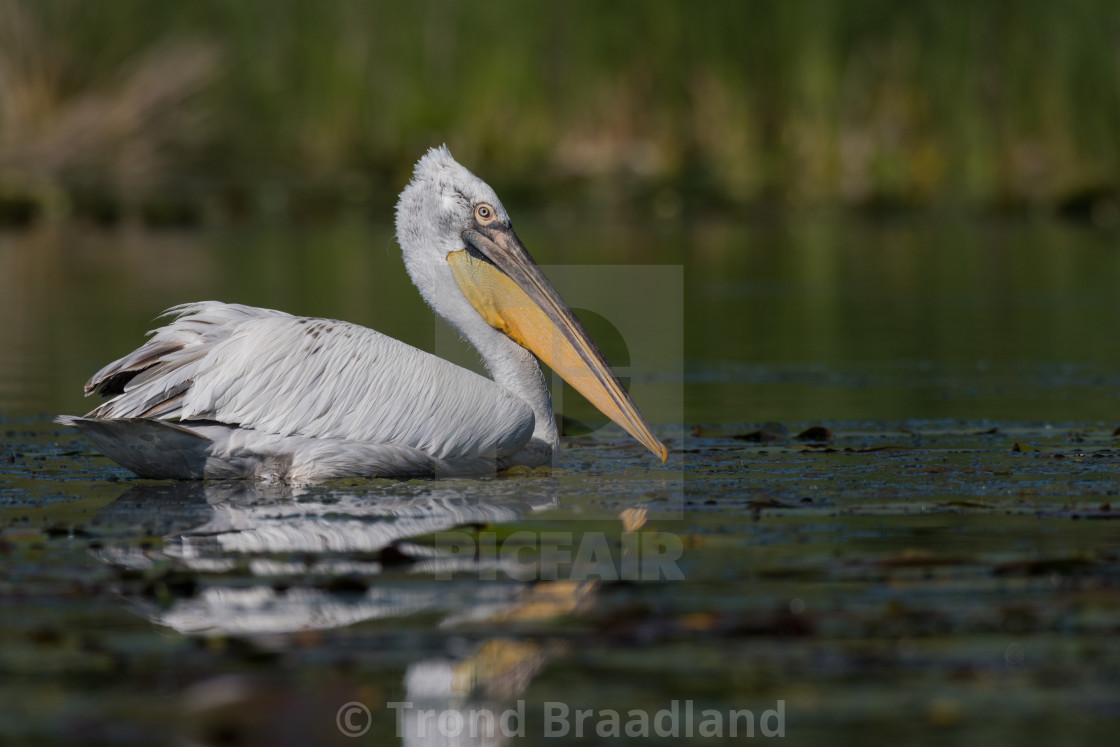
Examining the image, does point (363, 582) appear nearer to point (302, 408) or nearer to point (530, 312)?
point (302, 408)

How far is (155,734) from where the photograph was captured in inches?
117

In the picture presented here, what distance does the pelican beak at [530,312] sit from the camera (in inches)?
241

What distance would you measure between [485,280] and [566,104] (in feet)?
46.5

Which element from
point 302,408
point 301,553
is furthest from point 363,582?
point 302,408

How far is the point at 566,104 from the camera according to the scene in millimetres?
20266

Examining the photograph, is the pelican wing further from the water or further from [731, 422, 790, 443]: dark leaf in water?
[731, 422, 790, 443]: dark leaf in water

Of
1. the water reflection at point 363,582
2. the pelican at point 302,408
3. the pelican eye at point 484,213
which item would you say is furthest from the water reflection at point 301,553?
the pelican eye at point 484,213

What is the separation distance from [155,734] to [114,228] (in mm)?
17668

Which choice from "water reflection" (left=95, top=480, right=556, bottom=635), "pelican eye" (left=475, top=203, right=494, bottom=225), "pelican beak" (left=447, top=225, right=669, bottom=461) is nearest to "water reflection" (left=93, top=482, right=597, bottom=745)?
"water reflection" (left=95, top=480, right=556, bottom=635)

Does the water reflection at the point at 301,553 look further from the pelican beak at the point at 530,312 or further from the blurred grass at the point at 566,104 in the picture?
the blurred grass at the point at 566,104

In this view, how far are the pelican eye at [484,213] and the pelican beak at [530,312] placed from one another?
0.03m

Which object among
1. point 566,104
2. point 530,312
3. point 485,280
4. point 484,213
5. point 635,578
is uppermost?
point 566,104

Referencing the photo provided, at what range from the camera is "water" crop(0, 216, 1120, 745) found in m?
3.16

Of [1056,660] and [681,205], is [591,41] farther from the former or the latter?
[1056,660]
